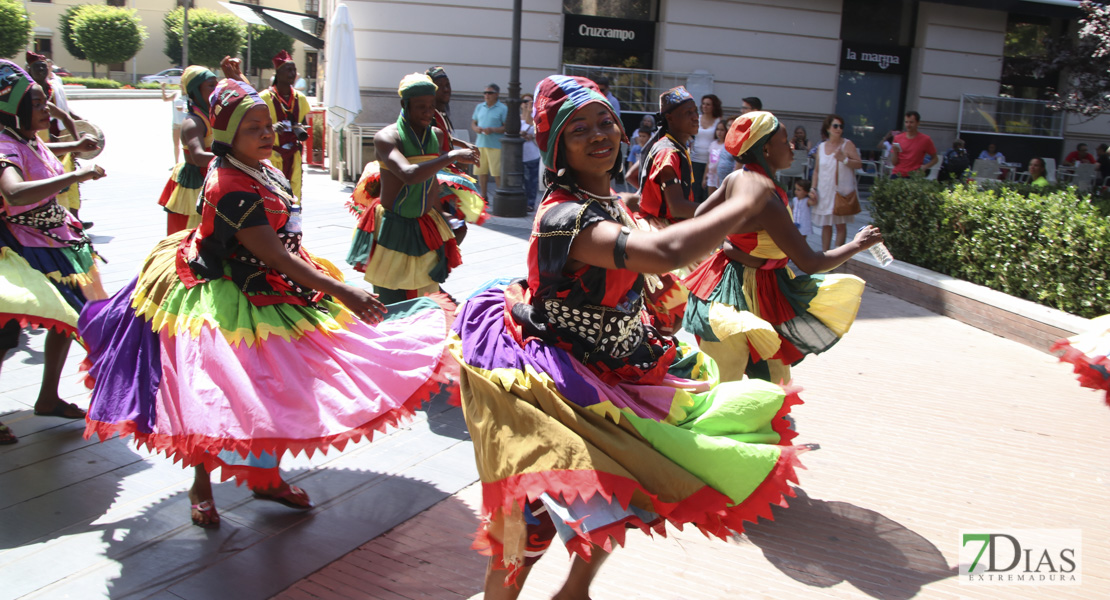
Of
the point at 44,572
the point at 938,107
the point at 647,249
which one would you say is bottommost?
the point at 44,572

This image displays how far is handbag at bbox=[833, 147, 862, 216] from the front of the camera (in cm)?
1132

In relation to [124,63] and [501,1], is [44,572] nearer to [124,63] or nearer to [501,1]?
[501,1]

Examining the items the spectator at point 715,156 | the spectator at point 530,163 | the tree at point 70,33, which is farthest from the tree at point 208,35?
the spectator at point 715,156

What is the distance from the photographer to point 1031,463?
5.23 meters

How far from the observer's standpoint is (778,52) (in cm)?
2008

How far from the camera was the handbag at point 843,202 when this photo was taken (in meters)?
11.3

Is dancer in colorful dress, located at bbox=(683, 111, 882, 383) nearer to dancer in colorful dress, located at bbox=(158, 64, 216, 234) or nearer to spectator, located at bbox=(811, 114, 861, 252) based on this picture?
dancer in colorful dress, located at bbox=(158, 64, 216, 234)

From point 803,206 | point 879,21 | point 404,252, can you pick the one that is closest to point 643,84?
point 879,21

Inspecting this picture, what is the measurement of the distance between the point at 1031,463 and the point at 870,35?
58.9 feet

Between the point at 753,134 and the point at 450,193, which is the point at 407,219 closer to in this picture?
the point at 450,193

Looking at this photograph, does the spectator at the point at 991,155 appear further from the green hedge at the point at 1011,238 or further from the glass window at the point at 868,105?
the green hedge at the point at 1011,238

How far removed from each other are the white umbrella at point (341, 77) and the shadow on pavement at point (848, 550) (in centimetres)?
1250

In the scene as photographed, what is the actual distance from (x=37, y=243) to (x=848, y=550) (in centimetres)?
458

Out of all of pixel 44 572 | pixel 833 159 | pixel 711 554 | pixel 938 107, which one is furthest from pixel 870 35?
pixel 44 572
